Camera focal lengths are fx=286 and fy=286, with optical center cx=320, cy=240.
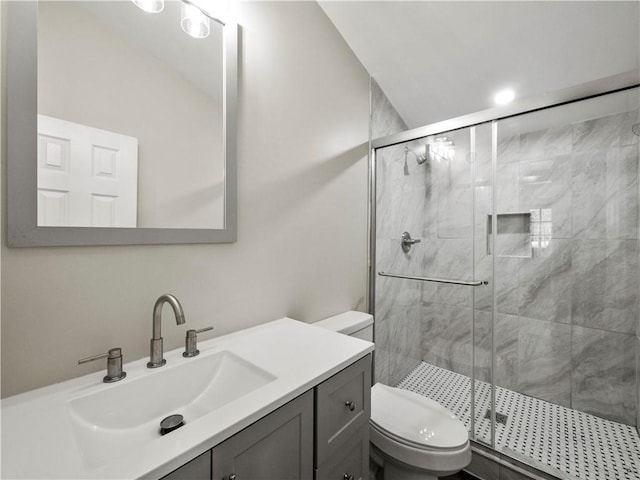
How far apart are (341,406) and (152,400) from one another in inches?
21.0

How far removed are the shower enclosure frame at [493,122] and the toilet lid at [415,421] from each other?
38cm

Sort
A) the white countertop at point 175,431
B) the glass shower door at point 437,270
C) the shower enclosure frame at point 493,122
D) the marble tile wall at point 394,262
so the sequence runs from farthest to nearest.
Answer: the marble tile wall at point 394,262
the glass shower door at point 437,270
the shower enclosure frame at point 493,122
the white countertop at point 175,431

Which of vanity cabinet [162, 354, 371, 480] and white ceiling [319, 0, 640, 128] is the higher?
white ceiling [319, 0, 640, 128]

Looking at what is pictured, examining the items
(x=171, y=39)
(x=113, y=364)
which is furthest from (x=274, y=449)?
(x=171, y=39)

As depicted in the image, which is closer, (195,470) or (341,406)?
(195,470)

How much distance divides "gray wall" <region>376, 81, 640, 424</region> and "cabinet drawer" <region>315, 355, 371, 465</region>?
100 cm

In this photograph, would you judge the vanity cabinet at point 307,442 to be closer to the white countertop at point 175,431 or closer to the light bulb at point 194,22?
the white countertop at point 175,431

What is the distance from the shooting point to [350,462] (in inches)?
36.2

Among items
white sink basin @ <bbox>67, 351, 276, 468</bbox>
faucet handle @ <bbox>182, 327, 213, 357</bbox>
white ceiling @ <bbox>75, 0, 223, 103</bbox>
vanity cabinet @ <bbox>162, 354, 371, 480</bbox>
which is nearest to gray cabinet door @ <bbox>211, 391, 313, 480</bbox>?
vanity cabinet @ <bbox>162, 354, 371, 480</bbox>

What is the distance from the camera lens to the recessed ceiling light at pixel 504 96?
1719 millimetres

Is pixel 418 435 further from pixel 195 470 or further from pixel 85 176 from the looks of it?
pixel 85 176

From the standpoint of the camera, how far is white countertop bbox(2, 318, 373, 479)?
473mm

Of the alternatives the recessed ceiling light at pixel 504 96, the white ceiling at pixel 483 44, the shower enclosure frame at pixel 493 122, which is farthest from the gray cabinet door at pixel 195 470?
the recessed ceiling light at pixel 504 96

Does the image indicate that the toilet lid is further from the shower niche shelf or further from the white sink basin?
the shower niche shelf
